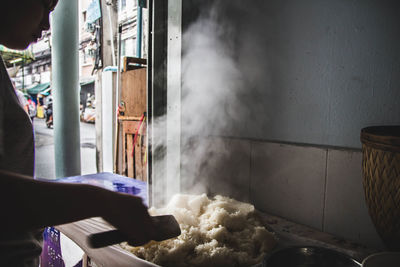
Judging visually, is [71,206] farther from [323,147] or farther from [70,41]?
[70,41]

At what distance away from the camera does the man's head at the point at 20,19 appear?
0.88 metres

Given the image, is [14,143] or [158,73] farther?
[158,73]

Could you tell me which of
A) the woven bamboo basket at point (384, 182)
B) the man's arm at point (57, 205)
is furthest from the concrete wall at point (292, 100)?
the man's arm at point (57, 205)

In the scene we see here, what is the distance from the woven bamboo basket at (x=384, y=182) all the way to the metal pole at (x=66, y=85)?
5223 mm

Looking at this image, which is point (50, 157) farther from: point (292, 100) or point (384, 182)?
point (384, 182)

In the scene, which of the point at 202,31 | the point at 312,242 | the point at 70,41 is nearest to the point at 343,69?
the point at 312,242

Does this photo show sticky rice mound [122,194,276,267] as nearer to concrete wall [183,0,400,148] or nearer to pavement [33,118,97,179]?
concrete wall [183,0,400,148]

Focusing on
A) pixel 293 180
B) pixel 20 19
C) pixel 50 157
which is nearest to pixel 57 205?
pixel 20 19

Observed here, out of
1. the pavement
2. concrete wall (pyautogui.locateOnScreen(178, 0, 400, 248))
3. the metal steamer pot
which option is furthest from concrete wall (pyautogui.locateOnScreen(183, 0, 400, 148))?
the pavement

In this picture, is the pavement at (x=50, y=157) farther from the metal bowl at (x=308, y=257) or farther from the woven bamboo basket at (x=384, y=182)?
the woven bamboo basket at (x=384, y=182)

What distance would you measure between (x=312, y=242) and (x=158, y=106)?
170 cm

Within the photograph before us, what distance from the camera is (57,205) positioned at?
2.31 feet

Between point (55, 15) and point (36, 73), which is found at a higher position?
point (36, 73)

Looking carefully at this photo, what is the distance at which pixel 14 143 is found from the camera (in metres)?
1.05
